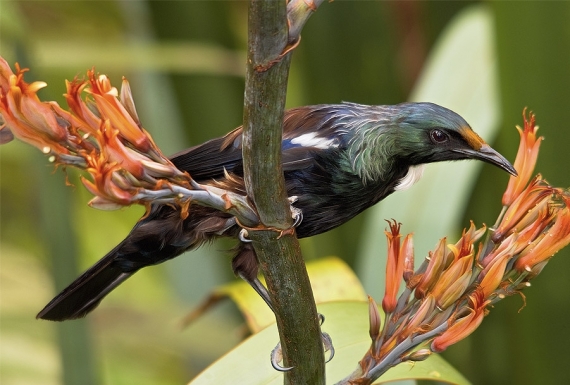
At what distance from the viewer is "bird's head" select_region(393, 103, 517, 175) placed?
59.2 inches

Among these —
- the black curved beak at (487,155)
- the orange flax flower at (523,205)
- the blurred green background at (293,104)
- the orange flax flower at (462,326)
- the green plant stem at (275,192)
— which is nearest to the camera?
the green plant stem at (275,192)

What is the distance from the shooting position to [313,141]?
1645 millimetres

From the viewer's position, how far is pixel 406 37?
3.06m

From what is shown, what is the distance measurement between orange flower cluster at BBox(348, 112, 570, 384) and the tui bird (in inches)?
9.7

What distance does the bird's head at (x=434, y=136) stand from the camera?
1.50m

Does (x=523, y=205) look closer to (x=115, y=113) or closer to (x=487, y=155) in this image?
(x=487, y=155)

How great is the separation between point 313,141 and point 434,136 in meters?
0.26

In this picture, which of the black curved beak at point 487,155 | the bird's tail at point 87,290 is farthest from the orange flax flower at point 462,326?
the bird's tail at point 87,290

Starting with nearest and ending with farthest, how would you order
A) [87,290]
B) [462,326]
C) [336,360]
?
[462,326]
[336,360]
[87,290]

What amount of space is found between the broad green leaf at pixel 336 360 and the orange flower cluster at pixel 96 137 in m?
0.48

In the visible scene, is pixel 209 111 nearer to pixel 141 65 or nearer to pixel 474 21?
pixel 141 65

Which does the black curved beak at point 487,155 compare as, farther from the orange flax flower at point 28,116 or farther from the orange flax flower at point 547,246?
the orange flax flower at point 28,116

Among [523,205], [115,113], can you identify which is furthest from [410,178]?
[115,113]

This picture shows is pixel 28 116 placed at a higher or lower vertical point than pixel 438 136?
higher
